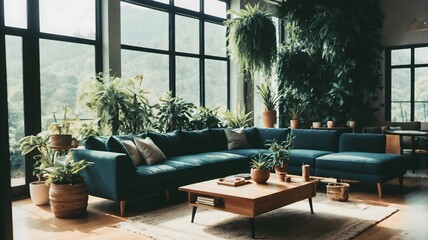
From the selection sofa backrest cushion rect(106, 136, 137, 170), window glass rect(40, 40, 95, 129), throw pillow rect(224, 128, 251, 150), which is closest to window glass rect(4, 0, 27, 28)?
window glass rect(40, 40, 95, 129)

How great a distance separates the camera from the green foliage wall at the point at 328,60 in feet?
26.4

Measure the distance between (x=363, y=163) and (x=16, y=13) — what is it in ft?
15.6

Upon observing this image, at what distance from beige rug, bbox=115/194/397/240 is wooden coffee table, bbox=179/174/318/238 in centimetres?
18

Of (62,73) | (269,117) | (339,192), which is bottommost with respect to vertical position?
(339,192)

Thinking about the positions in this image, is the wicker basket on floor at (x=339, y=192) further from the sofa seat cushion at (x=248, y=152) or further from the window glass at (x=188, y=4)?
the window glass at (x=188, y=4)

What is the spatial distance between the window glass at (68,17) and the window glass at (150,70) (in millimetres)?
697

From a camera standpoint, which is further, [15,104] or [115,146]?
[15,104]

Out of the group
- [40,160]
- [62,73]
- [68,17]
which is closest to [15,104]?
[62,73]

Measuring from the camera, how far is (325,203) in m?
→ 4.76

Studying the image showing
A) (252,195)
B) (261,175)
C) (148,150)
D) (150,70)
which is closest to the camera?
(252,195)

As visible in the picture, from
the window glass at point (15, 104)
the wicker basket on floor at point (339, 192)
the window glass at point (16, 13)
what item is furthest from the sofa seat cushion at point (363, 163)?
the window glass at point (16, 13)

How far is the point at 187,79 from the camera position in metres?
7.57

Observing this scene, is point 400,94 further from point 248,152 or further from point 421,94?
point 248,152

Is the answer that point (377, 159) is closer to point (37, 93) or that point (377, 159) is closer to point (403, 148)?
point (403, 148)
